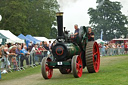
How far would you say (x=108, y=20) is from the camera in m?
88.2

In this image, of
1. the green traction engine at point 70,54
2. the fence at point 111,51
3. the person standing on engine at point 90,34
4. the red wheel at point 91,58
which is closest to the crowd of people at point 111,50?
the fence at point 111,51

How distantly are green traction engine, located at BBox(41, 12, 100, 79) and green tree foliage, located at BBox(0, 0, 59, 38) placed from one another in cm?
3888

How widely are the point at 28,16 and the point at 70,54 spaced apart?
5022cm

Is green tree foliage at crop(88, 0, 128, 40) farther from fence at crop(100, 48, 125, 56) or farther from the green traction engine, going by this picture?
the green traction engine

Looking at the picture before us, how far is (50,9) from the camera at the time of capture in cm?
6519

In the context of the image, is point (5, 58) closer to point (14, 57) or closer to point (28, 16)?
point (14, 57)

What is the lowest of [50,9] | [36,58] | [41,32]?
[36,58]

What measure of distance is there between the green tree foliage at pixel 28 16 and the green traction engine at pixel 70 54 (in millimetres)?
38879

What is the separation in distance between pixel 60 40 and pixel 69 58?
0.82 meters

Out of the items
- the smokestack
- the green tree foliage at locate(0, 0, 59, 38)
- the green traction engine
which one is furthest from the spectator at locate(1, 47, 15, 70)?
the green tree foliage at locate(0, 0, 59, 38)

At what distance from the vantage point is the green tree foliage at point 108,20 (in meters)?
86.9

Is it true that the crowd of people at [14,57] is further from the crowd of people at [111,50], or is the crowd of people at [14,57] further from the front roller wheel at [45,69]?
the crowd of people at [111,50]

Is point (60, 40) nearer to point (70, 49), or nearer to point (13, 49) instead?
point (70, 49)

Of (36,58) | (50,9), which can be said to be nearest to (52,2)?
(50,9)
